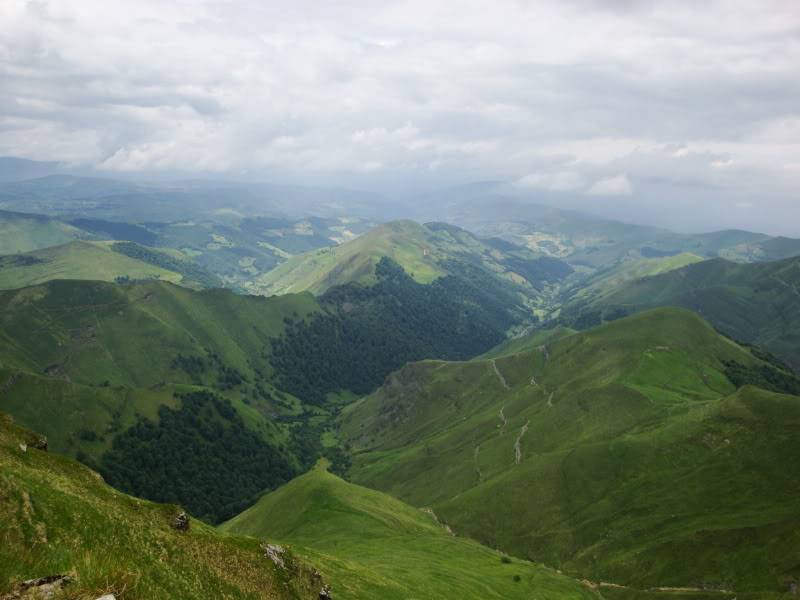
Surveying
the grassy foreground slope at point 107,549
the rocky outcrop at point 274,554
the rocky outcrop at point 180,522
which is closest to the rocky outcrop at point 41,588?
the grassy foreground slope at point 107,549

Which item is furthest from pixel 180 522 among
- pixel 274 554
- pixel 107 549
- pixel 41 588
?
pixel 41 588

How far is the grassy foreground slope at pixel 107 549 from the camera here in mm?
26305

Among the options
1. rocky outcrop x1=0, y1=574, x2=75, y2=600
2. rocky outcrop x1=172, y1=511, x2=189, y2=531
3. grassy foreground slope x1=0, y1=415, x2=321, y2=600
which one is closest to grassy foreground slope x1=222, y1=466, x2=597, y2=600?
rocky outcrop x1=172, y1=511, x2=189, y2=531

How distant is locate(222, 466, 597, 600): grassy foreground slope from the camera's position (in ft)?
310

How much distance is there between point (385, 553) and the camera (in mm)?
136750

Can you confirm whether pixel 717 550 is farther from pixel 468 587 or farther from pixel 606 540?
pixel 468 587

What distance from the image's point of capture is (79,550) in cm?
3234

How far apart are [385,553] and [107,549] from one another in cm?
11203

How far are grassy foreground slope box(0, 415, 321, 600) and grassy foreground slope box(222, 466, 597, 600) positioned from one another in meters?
28.4

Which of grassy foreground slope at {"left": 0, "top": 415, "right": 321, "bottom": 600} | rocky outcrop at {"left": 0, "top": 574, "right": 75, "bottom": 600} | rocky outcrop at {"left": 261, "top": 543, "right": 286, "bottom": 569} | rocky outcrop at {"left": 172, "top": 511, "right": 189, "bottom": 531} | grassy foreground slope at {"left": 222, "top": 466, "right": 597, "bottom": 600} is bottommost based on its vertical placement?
grassy foreground slope at {"left": 222, "top": 466, "right": 597, "bottom": 600}

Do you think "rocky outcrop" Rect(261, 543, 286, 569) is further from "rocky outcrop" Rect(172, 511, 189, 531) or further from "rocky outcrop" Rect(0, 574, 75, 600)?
"rocky outcrop" Rect(0, 574, 75, 600)

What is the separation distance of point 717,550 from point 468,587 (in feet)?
255

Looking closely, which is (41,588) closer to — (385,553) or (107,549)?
(107,549)

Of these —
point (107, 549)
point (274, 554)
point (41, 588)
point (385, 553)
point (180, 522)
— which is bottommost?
point (385, 553)
